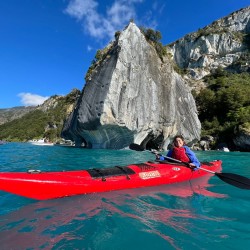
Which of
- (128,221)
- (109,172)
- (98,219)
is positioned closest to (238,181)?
(109,172)

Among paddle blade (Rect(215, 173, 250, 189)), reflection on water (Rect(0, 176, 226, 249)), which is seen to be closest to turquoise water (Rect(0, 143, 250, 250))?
reflection on water (Rect(0, 176, 226, 249))

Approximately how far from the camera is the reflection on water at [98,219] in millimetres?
3713

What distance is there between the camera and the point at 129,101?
1093 inches

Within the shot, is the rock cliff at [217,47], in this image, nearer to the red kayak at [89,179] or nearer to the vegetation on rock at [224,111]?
the vegetation on rock at [224,111]

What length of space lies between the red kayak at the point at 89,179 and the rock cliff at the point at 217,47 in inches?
2394

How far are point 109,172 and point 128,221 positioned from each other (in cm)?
215

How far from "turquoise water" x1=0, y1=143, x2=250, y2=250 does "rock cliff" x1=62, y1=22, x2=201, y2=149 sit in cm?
1977

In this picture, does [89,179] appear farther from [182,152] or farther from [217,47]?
[217,47]

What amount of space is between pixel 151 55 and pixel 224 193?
87.5 feet

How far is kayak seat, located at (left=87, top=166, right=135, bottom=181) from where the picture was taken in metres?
6.31

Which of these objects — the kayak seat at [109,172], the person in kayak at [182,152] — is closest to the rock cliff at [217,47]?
the person in kayak at [182,152]

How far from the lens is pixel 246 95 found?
134 feet

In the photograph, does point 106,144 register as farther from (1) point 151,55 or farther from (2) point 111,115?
(1) point 151,55

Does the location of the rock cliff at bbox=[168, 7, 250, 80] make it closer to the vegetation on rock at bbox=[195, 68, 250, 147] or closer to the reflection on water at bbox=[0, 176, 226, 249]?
the vegetation on rock at bbox=[195, 68, 250, 147]
